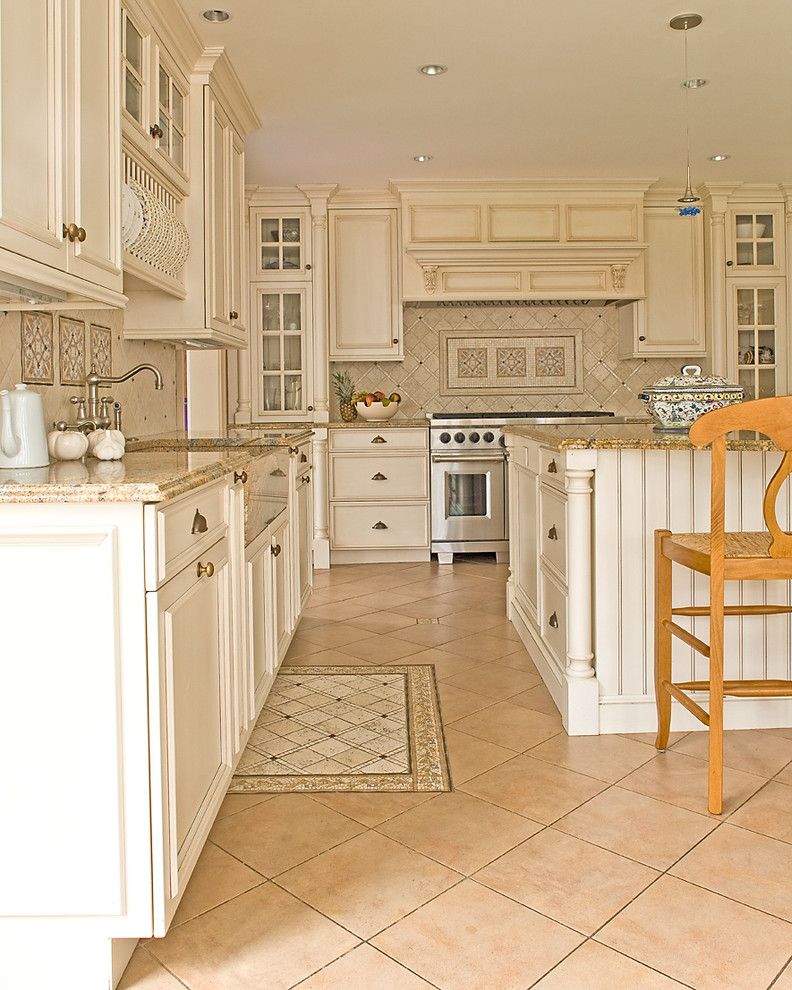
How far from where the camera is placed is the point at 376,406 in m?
5.87

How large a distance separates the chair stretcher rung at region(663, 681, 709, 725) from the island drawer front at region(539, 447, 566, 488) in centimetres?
71

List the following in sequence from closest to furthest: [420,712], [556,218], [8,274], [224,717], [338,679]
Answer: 1. [8,274]
2. [224,717]
3. [420,712]
4. [338,679]
5. [556,218]

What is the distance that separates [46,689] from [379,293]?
4.77 m

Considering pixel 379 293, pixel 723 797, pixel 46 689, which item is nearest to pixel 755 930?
pixel 723 797

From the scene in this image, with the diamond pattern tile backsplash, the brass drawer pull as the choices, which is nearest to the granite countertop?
the brass drawer pull

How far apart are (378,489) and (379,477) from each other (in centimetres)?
8

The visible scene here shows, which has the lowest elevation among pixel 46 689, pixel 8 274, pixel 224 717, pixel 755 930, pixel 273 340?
pixel 755 930

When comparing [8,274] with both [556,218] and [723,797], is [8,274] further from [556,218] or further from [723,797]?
[556,218]

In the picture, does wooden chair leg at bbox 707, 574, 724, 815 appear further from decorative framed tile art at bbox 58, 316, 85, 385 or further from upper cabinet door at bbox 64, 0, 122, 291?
decorative framed tile art at bbox 58, 316, 85, 385

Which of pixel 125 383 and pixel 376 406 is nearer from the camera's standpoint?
pixel 125 383

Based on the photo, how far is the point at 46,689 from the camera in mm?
1489

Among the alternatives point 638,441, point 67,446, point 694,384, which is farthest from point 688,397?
point 67,446

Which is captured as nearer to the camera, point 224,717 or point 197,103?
point 224,717

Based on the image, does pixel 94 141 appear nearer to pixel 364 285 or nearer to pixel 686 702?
pixel 686 702
